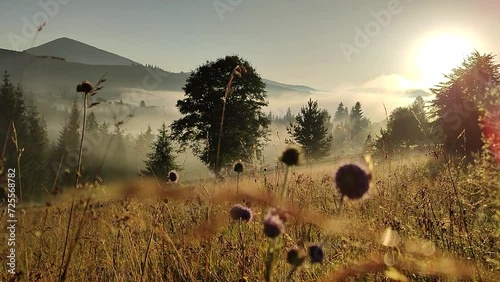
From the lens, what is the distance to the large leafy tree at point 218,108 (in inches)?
1088

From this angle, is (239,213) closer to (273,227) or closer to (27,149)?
(273,227)

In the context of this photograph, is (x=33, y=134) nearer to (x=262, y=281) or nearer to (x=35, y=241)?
(x=35, y=241)

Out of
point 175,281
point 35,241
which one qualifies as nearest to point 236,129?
point 35,241

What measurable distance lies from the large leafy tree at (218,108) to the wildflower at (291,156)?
81.6 feet

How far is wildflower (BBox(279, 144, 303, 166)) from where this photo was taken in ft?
6.60

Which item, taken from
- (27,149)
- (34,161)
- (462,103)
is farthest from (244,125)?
(34,161)

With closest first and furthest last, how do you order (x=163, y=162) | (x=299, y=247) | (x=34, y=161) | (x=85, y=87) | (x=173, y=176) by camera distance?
(x=85, y=87) < (x=299, y=247) < (x=173, y=176) < (x=163, y=162) < (x=34, y=161)

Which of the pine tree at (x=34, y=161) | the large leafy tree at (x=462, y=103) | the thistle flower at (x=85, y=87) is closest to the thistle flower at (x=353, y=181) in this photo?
the thistle flower at (x=85, y=87)

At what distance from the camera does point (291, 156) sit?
6.70 ft

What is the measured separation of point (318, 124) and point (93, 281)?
3906 cm

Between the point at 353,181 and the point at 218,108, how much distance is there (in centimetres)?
2587

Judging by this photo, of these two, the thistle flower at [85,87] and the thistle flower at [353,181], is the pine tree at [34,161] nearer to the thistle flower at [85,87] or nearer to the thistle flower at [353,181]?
the thistle flower at [85,87]

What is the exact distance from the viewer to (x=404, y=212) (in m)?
4.46

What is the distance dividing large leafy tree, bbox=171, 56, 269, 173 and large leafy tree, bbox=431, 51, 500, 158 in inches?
516
